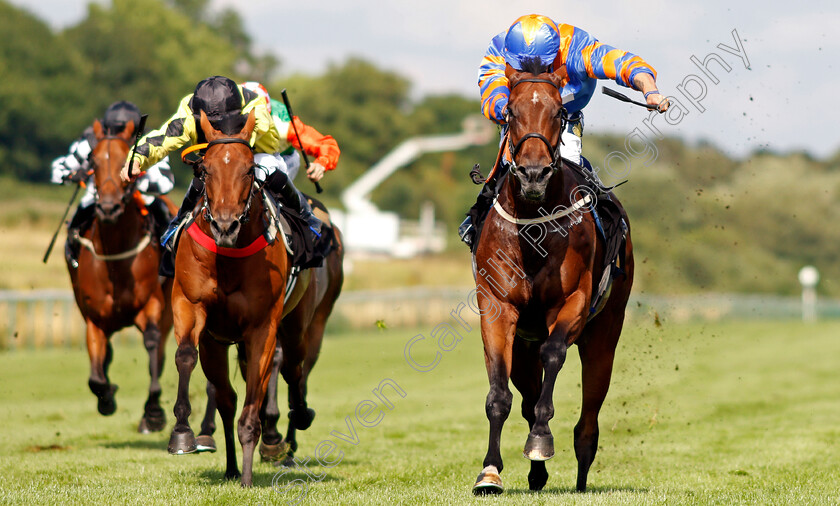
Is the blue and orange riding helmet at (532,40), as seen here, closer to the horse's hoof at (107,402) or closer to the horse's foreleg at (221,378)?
the horse's foreleg at (221,378)

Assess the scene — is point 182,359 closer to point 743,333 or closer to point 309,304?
point 309,304

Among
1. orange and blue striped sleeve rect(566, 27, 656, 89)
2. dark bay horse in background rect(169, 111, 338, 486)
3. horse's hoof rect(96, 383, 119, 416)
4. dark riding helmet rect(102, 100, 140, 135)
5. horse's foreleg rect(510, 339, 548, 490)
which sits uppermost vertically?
dark riding helmet rect(102, 100, 140, 135)

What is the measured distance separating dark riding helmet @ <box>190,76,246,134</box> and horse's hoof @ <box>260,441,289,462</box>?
283 centimetres

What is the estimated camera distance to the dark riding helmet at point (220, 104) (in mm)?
7141

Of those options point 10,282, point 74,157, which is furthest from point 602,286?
point 10,282

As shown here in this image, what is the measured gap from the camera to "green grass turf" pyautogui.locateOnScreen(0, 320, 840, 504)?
A: 698 cm

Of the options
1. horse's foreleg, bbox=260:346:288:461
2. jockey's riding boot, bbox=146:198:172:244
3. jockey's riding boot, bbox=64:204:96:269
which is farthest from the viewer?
jockey's riding boot, bbox=146:198:172:244

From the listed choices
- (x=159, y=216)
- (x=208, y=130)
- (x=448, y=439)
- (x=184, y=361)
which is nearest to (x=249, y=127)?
(x=208, y=130)

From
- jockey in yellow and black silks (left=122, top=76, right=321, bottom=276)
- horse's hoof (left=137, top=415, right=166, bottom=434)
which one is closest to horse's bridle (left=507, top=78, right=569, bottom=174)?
jockey in yellow and black silks (left=122, top=76, right=321, bottom=276)

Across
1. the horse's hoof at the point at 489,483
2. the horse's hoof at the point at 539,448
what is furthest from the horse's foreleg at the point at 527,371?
the horse's hoof at the point at 539,448

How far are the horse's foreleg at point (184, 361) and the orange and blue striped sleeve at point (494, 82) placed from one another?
219 cm

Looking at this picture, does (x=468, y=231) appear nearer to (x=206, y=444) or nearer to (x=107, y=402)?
(x=206, y=444)

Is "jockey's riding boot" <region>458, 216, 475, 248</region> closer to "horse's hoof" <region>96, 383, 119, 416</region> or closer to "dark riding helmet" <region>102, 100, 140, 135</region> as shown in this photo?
"dark riding helmet" <region>102, 100, 140, 135</region>

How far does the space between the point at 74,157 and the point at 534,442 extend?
237 inches
